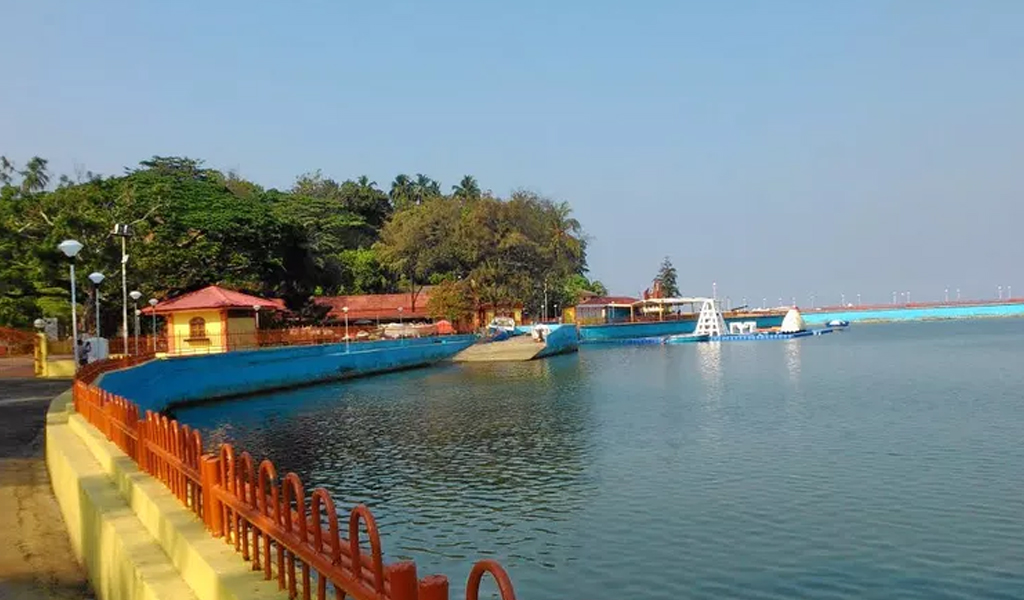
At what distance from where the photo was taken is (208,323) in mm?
39719

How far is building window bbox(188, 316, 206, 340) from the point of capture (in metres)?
39.7

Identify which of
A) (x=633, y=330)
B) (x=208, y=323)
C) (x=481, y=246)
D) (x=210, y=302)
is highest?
(x=481, y=246)

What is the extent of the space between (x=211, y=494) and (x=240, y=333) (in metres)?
35.5

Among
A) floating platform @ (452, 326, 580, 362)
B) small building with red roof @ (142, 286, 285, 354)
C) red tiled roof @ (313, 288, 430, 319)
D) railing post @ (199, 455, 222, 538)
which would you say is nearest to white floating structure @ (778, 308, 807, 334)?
floating platform @ (452, 326, 580, 362)

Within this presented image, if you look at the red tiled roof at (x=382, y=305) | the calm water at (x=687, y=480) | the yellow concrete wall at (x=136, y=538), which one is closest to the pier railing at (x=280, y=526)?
the yellow concrete wall at (x=136, y=538)

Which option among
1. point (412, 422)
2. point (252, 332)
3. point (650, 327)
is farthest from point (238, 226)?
point (650, 327)

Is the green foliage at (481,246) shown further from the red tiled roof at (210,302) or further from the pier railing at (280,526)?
the pier railing at (280,526)

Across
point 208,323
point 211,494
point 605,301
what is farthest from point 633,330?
point 211,494

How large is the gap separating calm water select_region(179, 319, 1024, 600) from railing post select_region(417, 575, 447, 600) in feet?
23.9

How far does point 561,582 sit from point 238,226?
4525 centimetres

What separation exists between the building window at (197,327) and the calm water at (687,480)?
782 centimetres

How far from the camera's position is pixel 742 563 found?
10.9 meters

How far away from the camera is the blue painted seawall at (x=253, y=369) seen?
2753 cm

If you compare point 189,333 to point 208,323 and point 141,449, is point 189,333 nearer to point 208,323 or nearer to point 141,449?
point 208,323
